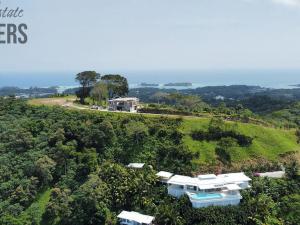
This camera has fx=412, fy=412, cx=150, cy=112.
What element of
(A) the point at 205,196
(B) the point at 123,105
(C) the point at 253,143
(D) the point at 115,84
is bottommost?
(A) the point at 205,196

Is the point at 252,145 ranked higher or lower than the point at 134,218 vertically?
higher

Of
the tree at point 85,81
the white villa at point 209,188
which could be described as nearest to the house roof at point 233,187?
the white villa at point 209,188

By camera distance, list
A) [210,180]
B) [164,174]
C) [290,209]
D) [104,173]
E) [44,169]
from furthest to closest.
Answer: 1. [44,169]
2. [164,174]
3. [104,173]
4. [210,180]
5. [290,209]

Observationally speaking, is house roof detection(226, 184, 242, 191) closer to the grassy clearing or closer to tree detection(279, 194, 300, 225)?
tree detection(279, 194, 300, 225)

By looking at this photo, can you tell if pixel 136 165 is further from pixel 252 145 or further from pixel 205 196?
pixel 252 145

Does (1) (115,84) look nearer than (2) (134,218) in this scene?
No

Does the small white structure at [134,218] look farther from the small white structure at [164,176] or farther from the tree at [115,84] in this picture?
the tree at [115,84]

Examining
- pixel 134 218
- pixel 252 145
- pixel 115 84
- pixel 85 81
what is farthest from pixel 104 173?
pixel 115 84

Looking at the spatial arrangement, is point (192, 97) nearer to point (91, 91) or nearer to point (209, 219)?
point (91, 91)
